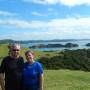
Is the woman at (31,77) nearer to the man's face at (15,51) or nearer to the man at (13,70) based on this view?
the man at (13,70)

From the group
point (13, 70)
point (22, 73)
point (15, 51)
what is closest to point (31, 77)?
point (22, 73)

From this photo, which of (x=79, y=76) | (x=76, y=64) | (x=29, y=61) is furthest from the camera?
(x=76, y=64)

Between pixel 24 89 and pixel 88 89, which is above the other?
pixel 24 89

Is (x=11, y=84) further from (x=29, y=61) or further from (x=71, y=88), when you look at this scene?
(x=71, y=88)

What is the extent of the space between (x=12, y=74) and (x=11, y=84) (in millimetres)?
234

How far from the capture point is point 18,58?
8.81m

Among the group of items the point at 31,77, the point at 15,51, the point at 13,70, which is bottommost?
the point at 31,77

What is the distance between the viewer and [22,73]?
8.77 metres

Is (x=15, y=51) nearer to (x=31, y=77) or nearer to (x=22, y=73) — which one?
(x=22, y=73)

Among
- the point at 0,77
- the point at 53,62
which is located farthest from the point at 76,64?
the point at 0,77

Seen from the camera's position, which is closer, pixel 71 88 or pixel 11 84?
pixel 11 84

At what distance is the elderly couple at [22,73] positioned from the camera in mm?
8727

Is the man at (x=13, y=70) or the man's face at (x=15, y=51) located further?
the man at (x=13, y=70)

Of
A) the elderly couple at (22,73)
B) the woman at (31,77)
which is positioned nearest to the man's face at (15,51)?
the elderly couple at (22,73)
